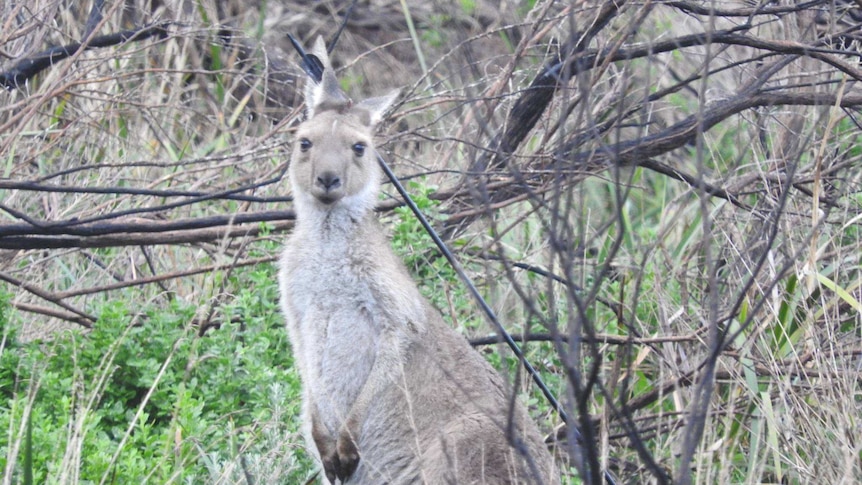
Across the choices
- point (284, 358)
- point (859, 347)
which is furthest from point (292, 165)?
point (859, 347)

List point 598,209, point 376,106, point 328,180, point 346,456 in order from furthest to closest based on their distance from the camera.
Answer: point 598,209 → point 376,106 → point 328,180 → point 346,456

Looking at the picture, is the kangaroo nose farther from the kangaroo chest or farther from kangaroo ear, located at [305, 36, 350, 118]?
kangaroo ear, located at [305, 36, 350, 118]

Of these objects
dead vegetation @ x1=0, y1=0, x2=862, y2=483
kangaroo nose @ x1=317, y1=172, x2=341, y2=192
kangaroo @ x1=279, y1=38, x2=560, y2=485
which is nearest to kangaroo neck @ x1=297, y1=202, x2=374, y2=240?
kangaroo @ x1=279, y1=38, x2=560, y2=485

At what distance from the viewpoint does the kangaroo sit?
377cm

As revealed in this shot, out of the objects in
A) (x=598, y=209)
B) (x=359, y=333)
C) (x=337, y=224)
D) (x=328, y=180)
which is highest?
(x=328, y=180)

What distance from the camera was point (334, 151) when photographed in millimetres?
4102

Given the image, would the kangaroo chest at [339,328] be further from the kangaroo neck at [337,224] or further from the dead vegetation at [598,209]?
the dead vegetation at [598,209]

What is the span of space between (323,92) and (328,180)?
1.79 feet

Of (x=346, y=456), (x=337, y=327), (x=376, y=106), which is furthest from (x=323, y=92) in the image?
(x=346, y=456)

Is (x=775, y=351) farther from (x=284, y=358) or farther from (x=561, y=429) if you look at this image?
(x=284, y=358)

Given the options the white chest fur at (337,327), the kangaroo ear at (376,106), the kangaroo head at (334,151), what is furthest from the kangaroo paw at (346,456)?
the kangaroo ear at (376,106)

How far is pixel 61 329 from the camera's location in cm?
527

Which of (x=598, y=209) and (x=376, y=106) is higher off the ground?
(x=376, y=106)

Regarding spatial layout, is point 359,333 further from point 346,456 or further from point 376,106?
point 376,106
